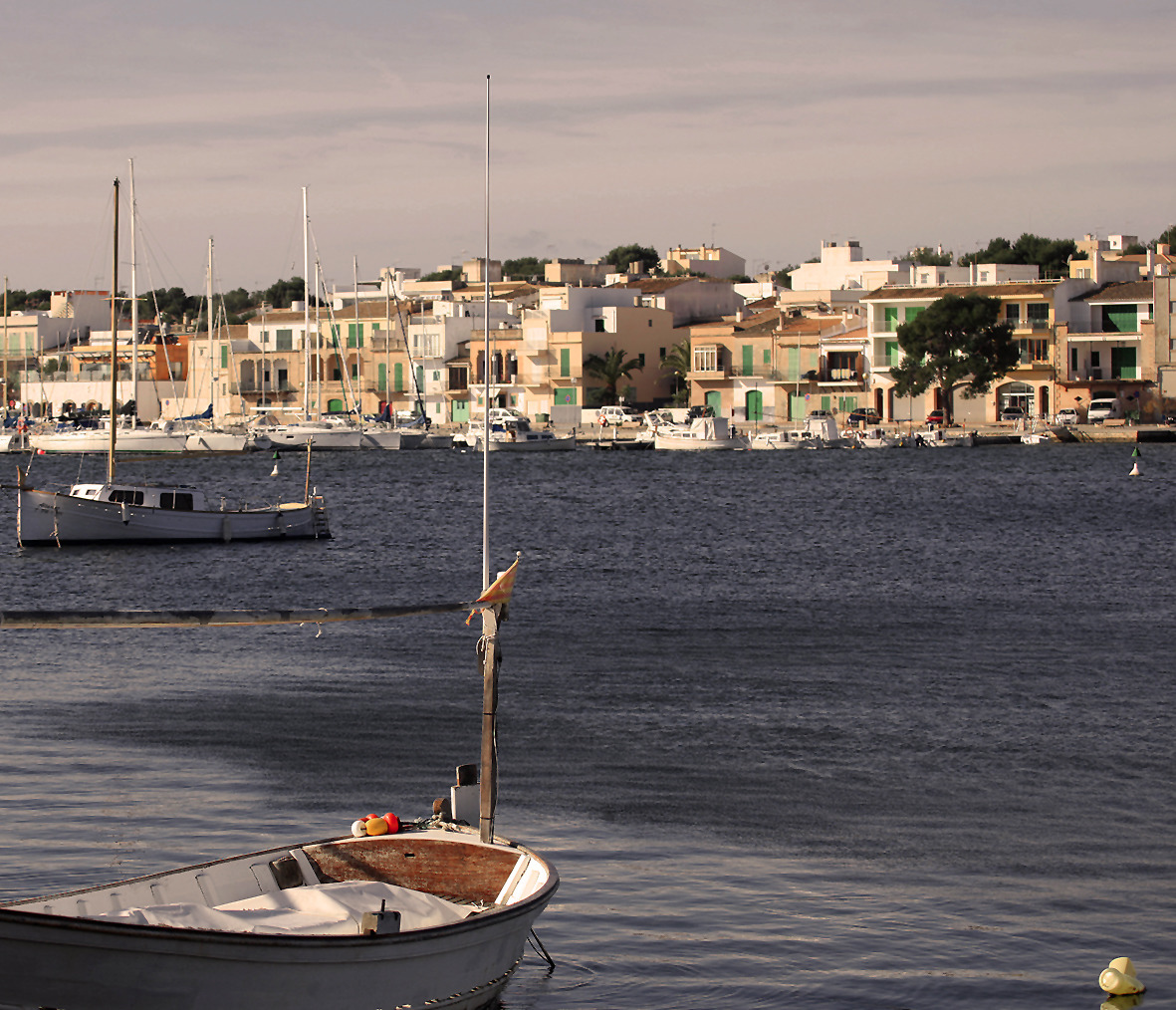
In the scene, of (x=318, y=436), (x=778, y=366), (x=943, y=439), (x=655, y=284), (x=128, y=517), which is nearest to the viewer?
(x=128, y=517)

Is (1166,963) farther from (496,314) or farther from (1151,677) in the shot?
(496,314)

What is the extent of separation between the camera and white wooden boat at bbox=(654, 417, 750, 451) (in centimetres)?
10381

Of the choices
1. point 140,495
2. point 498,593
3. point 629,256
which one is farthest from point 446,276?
point 498,593

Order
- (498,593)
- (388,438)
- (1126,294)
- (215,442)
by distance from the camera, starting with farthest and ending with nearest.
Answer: (388,438) → (215,442) → (1126,294) → (498,593)

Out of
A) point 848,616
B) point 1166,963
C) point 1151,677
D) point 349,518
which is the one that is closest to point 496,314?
point 349,518

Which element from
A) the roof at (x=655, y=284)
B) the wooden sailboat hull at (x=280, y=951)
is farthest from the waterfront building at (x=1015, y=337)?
the wooden sailboat hull at (x=280, y=951)

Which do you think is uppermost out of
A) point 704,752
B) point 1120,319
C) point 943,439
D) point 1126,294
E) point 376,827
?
point 1126,294

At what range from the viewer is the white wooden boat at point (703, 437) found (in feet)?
341

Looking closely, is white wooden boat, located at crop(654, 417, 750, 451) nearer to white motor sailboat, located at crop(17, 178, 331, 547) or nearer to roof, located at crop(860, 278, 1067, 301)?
roof, located at crop(860, 278, 1067, 301)

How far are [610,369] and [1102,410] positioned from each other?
1334 inches

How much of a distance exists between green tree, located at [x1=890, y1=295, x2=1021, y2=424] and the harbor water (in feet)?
182

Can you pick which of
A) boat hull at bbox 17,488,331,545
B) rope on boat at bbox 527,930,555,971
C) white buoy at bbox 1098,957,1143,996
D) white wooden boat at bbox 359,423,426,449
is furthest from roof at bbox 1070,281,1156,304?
rope on boat at bbox 527,930,555,971

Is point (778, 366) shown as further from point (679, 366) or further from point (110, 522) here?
point (110, 522)

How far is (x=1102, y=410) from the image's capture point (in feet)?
339
